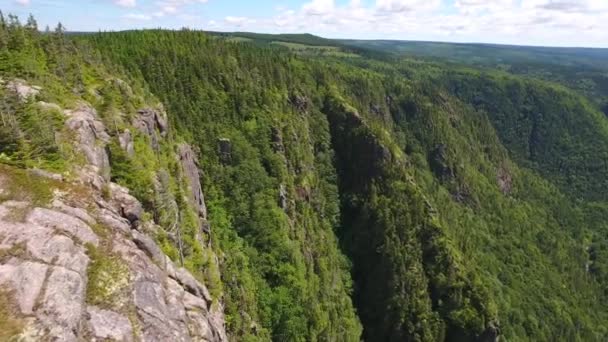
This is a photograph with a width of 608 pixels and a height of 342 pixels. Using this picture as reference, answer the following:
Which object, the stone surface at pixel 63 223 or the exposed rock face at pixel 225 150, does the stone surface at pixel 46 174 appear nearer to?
the stone surface at pixel 63 223

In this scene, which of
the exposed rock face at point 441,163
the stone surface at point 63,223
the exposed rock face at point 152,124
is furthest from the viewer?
the exposed rock face at point 441,163

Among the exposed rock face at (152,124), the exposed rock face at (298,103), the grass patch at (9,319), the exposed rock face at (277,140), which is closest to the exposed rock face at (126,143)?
the exposed rock face at (152,124)

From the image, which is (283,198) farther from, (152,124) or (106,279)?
(106,279)

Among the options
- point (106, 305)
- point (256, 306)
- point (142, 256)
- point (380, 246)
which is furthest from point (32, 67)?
point (380, 246)

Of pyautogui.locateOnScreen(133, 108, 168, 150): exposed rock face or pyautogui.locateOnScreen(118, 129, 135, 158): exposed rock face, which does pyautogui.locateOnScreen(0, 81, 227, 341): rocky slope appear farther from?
pyautogui.locateOnScreen(133, 108, 168, 150): exposed rock face

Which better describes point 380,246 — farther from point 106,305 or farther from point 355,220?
point 106,305
